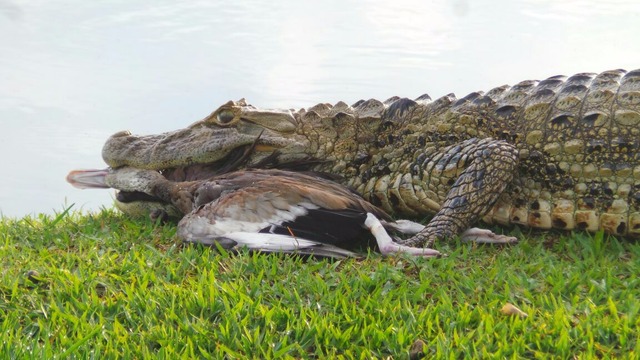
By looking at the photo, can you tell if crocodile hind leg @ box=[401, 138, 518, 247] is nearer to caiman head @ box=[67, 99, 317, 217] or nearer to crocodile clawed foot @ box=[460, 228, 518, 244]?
crocodile clawed foot @ box=[460, 228, 518, 244]

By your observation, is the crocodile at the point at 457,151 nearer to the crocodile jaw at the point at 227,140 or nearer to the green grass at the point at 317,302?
the crocodile jaw at the point at 227,140

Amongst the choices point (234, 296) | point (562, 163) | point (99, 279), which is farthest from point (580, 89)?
point (99, 279)

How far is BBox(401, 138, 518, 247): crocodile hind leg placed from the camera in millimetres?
5277

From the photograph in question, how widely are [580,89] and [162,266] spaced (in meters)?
2.85

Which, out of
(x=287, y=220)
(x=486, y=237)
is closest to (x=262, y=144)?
(x=287, y=220)

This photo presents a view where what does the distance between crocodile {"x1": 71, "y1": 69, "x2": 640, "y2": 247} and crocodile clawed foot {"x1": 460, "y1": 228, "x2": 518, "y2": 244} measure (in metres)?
0.08

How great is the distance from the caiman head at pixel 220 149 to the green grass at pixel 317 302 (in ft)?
2.77

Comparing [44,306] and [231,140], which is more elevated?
[231,140]

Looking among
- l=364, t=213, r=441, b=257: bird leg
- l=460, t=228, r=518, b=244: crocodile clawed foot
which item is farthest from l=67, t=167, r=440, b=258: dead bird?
l=460, t=228, r=518, b=244: crocodile clawed foot

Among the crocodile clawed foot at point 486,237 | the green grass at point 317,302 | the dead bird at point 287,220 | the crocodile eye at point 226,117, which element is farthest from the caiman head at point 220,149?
the crocodile clawed foot at point 486,237

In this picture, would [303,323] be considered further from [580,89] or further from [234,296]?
[580,89]

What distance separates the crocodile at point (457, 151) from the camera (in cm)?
530

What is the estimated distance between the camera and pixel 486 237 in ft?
17.3

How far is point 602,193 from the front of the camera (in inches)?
207
